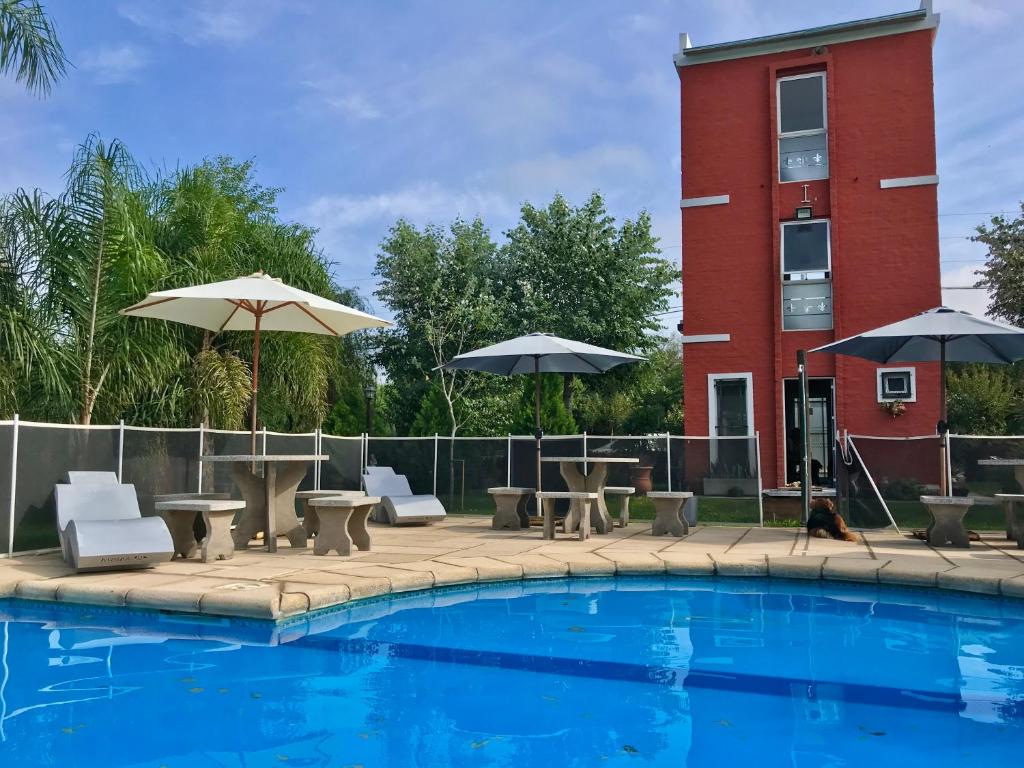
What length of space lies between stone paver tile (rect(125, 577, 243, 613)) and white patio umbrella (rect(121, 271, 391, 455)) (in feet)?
7.12

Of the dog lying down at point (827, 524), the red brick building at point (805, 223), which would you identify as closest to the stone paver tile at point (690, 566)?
the dog lying down at point (827, 524)

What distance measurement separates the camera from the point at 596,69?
15469 millimetres

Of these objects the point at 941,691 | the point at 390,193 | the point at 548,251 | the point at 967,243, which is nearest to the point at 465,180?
the point at 390,193

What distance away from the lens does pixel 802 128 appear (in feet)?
Answer: 46.0

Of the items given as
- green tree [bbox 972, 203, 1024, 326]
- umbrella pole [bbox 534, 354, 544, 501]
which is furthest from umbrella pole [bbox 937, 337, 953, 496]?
green tree [bbox 972, 203, 1024, 326]

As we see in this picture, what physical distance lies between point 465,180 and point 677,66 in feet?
35.6

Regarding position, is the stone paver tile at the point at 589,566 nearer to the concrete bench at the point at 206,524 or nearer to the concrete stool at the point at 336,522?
the concrete stool at the point at 336,522

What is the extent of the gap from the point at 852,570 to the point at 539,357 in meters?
5.45

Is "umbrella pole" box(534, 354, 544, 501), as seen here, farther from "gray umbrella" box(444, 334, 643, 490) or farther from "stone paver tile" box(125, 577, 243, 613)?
"stone paver tile" box(125, 577, 243, 613)

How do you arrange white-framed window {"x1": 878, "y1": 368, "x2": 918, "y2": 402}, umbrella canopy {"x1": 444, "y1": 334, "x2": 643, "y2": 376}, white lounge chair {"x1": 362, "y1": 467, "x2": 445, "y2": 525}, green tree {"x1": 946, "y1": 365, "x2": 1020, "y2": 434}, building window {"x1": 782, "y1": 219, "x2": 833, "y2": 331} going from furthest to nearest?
green tree {"x1": 946, "y1": 365, "x2": 1020, "y2": 434}, building window {"x1": 782, "y1": 219, "x2": 833, "y2": 331}, white-framed window {"x1": 878, "y1": 368, "x2": 918, "y2": 402}, white lounge chair {"x1": 362, "y1": 467, "x2": 445, "y2": 525}, umbrella canopy {"x1": 444, "y1": 334, "x2": 643, "y2": 376}

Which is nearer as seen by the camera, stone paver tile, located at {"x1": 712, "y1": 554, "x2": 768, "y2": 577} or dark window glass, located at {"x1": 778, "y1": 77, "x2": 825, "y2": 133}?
stone paver tile, located at {"x1": 712, "y1": 554, "x2": 768, "y2": 577}

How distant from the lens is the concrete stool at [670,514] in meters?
9.38

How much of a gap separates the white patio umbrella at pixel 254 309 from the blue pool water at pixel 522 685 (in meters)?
2.95

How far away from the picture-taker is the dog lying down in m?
8.94
